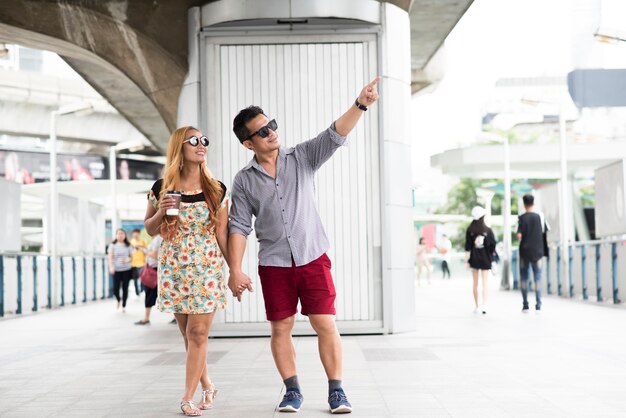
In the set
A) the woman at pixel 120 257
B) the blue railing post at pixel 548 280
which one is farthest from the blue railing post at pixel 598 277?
the woman at pixel 120 257

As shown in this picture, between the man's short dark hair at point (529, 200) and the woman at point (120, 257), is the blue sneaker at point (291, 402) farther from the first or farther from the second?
the woman at point (120, 257)

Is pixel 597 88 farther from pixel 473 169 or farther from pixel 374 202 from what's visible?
pixel 473 169

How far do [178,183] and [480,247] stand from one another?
32.6 ft

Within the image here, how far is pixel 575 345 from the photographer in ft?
31.9

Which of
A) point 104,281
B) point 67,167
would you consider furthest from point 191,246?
point 67,167

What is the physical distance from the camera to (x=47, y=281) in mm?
21422

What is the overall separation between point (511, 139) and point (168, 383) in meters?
75.2

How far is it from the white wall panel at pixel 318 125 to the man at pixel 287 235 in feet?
19.1

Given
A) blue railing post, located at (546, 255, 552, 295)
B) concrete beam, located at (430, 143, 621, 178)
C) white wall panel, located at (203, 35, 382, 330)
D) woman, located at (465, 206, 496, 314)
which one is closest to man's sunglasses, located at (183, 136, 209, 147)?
white wall panel, located at (203, 35, 382, 330)

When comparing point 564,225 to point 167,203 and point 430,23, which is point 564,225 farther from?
point 167,203

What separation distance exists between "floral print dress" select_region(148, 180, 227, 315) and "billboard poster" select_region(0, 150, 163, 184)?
49.3 metres

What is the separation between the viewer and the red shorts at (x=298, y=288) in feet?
19.5

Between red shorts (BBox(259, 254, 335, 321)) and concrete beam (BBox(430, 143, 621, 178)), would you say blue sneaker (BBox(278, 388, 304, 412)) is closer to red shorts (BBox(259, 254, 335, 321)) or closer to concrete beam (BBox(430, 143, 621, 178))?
red shorts (BBox(259, 254, 335, 321))

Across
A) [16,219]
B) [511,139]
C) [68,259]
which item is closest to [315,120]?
[16,219]
